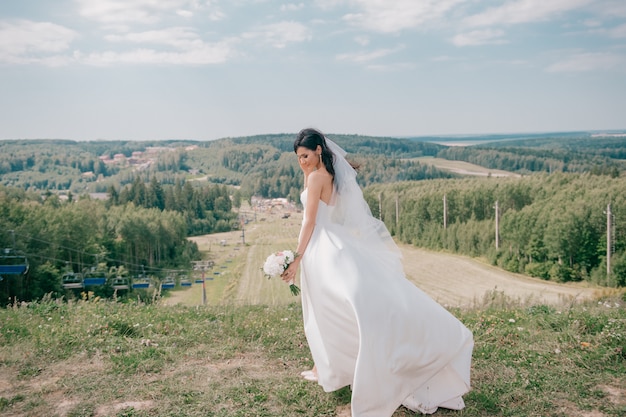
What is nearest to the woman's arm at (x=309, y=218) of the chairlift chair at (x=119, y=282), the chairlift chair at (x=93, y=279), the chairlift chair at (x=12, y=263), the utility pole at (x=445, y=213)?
the chairlift chair at (x=12, y=263)

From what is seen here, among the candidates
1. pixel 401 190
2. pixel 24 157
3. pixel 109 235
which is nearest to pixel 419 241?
pixel 401 190

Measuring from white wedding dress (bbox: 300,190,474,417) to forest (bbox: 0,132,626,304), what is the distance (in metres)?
1.27

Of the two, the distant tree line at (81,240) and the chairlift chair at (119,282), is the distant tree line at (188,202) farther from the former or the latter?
the chairlift chair at (119,282)

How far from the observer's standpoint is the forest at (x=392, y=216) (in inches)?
1581

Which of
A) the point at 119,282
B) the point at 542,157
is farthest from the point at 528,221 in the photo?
the point at 542,157

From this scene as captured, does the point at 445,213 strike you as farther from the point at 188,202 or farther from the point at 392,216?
the point at 188,202

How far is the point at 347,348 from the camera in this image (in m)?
4.29

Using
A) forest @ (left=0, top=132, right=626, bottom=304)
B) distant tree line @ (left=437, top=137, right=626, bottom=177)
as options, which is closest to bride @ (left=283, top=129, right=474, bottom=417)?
forest @ (left=0, top=132, right=626, bottom=304)

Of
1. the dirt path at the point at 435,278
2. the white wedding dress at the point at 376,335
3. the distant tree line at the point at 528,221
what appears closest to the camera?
the white wedding dress at the point at 376,335

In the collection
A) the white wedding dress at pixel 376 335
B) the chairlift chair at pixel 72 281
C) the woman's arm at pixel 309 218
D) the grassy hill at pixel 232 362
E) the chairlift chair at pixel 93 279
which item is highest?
the woman's arm at pixel 309 218

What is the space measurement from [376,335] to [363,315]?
189mm

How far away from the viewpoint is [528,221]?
46062mm

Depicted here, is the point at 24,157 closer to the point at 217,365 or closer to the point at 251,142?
the point at 251,142

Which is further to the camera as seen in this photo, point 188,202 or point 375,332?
point 188,202
